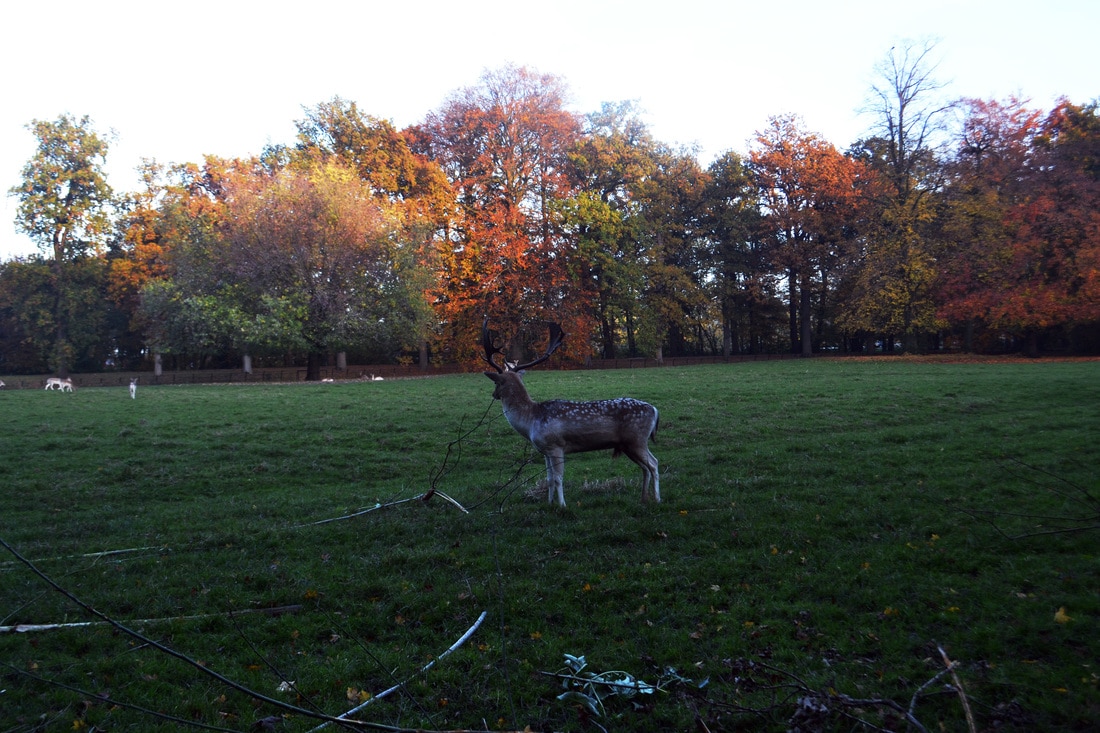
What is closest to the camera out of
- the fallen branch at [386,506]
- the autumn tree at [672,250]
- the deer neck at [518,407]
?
the fallen branch at [386,506]

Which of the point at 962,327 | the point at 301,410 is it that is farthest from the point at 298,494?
the point at 962,327

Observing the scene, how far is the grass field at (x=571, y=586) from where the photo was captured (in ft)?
15.3

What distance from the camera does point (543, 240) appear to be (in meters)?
46.2

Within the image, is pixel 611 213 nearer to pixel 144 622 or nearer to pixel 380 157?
pixel 380 157

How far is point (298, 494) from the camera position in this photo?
1187cm

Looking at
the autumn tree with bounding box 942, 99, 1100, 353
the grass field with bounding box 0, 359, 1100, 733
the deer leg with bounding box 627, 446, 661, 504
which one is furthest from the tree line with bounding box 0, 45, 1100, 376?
the deer leg with bounding box 627, 446, 661, 504

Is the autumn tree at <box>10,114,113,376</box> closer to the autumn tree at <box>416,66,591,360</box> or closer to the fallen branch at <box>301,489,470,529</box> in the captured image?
the autumn tree at <box>416,66,591,360</box>

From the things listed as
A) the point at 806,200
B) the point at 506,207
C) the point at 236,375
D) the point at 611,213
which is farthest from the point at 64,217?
the point at 806,200

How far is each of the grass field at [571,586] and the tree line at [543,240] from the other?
23354 mm

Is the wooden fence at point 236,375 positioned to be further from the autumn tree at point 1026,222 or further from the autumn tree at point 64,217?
the autumn tree at point 1026,222

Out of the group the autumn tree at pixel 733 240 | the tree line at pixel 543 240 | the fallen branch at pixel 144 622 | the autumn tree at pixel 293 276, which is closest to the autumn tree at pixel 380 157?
the tree line at pixel 543 240

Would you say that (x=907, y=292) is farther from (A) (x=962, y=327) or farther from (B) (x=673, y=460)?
(B) (x=673, y=460)

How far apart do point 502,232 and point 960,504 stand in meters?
37.3

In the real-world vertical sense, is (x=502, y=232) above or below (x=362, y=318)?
above
